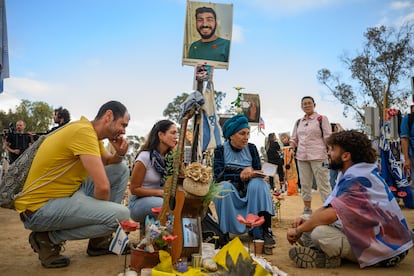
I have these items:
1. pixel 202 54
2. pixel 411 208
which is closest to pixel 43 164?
pixel 202 54

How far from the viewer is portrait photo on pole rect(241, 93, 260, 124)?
11777 millimetres

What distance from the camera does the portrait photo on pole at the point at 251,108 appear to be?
464 inches

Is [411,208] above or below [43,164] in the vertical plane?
below

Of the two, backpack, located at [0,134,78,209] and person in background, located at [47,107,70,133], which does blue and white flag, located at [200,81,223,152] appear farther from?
backpack, located at [0,134,78,209]

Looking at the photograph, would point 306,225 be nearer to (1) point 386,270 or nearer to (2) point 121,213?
(1) point 386,270

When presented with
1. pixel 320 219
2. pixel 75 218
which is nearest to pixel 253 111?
pixel 320 219

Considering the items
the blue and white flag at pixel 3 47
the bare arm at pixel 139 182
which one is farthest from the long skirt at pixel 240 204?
the blue and white flag at pixel 3 47

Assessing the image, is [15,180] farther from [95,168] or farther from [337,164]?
[337,164]

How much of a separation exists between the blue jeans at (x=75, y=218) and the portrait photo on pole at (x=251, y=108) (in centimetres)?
929

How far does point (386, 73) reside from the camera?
69.0 ft

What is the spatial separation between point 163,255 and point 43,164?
1137mm

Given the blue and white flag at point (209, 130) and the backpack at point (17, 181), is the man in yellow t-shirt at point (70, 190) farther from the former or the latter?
the blue and white flag at point (209, 130)

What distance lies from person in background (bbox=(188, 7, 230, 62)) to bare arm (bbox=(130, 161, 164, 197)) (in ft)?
12.9

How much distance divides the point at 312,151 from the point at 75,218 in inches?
138
